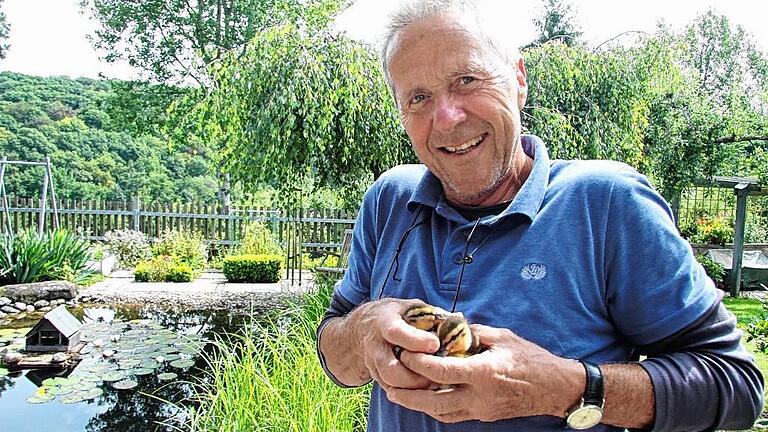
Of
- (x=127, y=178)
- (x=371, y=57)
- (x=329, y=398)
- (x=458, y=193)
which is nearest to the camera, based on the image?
(x=458, y=193)

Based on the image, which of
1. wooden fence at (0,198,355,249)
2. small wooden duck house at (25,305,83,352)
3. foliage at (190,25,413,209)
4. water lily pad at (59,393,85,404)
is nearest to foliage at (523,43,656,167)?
foliage at (190,25,413,209)

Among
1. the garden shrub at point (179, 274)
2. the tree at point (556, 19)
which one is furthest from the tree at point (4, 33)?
the tree at point (556, 19)

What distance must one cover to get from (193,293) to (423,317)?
9092 mm

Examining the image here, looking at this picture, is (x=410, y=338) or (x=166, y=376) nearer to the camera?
(x=410, y=338)

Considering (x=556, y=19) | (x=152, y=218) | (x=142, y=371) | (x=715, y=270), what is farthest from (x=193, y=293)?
(x=556, y=19)

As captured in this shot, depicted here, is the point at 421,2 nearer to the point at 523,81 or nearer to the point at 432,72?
the point at 432,72

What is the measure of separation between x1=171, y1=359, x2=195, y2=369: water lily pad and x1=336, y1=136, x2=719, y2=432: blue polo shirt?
204 inches

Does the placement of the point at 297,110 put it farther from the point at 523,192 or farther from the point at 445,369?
the point at 445,369

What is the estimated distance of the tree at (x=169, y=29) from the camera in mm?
19938

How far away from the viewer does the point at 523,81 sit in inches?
51.2

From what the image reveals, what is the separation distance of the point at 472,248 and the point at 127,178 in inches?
829

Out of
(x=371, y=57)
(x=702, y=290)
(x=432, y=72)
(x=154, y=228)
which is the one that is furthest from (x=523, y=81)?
(x=154, y=228)

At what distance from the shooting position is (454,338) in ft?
2.94

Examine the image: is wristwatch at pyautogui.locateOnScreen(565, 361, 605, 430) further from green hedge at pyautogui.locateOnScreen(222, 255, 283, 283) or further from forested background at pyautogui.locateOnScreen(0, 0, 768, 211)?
green hedge at pyautogui.locateOnScreen(222, 255, 283, 283)
